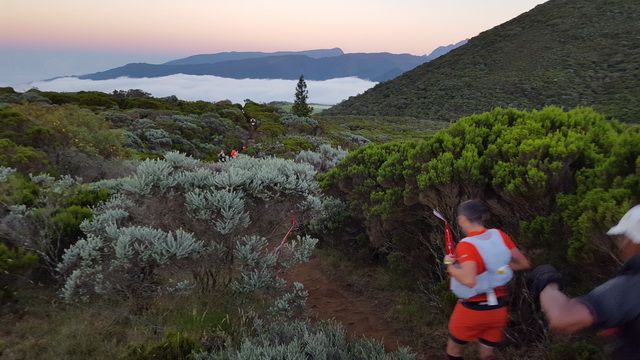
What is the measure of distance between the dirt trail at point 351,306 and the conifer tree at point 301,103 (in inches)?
1340

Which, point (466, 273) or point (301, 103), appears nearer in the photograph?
point (466, 273)

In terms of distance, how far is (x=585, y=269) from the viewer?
10.3 ft

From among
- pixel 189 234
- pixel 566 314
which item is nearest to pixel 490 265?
pixel 566 314

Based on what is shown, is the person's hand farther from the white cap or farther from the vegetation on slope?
the vegetation on slope

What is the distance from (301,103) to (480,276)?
40.3 m

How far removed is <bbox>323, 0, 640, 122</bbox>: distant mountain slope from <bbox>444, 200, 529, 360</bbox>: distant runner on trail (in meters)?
47.1

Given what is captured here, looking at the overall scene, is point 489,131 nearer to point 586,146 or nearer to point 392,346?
point 586,146

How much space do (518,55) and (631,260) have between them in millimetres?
79367

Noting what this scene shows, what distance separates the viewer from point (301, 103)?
41844mm

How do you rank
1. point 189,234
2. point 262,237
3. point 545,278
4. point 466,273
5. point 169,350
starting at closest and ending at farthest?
point 545,278 → point 466,273 → point 169,350 → point 189,234 → point 262,237

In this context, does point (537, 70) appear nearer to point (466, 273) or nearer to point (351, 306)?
point (351, 306)

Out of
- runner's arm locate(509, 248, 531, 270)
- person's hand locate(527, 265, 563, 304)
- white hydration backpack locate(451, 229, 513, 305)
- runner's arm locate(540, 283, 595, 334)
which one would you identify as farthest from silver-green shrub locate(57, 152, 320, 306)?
runner's arm locate(540, 283, 595, 334)

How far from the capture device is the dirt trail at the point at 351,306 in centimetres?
431

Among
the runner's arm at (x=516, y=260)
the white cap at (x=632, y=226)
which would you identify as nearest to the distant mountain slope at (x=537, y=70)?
the runner's arm at (x=516, y=260)
